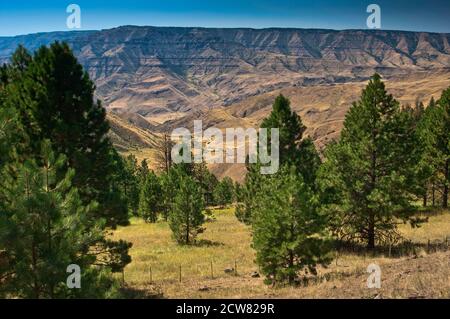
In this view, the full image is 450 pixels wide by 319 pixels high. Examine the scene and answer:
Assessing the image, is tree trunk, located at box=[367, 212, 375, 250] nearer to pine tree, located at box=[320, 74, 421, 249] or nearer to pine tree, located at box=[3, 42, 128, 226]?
pine tree, located at box=[320, 74, 421, 249]

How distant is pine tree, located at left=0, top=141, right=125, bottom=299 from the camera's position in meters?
10.9

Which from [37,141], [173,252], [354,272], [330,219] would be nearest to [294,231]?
[354,272]

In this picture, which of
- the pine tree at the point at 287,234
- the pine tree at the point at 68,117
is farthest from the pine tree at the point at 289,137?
the pine tree at the point at 68,117

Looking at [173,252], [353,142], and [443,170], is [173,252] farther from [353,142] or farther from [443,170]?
[443,170]

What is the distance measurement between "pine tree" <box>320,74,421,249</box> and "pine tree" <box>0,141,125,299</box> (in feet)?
60.3

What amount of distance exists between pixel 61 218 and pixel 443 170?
4022 centimetres

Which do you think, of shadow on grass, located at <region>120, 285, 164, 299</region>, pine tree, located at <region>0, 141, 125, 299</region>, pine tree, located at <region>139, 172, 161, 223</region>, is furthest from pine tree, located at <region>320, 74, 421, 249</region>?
pine tree, located at <region>139, 172, 161, 223</region>

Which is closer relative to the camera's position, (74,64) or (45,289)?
(45,289)

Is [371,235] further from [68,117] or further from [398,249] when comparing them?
[68,117]

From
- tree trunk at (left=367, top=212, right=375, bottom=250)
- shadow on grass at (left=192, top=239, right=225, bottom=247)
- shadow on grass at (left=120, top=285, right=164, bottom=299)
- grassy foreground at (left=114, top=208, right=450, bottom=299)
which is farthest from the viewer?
shadow on grass at (left=192, top=239, right=225, bottom=247)
